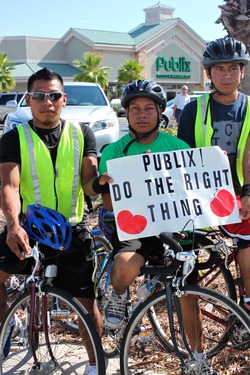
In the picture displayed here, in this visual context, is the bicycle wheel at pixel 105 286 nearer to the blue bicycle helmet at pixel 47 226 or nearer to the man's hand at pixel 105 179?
the blue bicycle helmet at pixel 47 226

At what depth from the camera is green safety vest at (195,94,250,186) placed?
10.8 feet

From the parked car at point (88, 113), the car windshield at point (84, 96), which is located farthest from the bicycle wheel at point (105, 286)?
the car windshield at point (84, 96)

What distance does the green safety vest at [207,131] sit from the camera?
328 centimetres

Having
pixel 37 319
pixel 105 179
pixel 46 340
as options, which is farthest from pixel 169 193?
pixel 46 340

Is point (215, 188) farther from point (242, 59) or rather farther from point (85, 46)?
point (85, 46)

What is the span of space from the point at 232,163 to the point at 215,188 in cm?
42

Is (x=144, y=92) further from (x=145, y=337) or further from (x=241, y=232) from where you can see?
(x=145, y=337)

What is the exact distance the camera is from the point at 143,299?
3084 millimetres

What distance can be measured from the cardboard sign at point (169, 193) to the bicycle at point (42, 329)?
21.6 inches

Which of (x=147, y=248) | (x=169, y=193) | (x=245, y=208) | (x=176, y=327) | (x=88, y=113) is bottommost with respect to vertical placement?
(x=176, y=327)

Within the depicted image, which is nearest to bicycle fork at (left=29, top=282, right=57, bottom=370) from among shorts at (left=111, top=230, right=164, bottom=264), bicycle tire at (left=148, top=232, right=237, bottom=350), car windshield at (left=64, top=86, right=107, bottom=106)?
shorts at (left=111, top=230, right=164, bottom=264)

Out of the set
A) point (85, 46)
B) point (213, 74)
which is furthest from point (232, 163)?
point (85, 46)

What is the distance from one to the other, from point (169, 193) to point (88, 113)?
6.85m

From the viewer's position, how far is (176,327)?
125 inches
